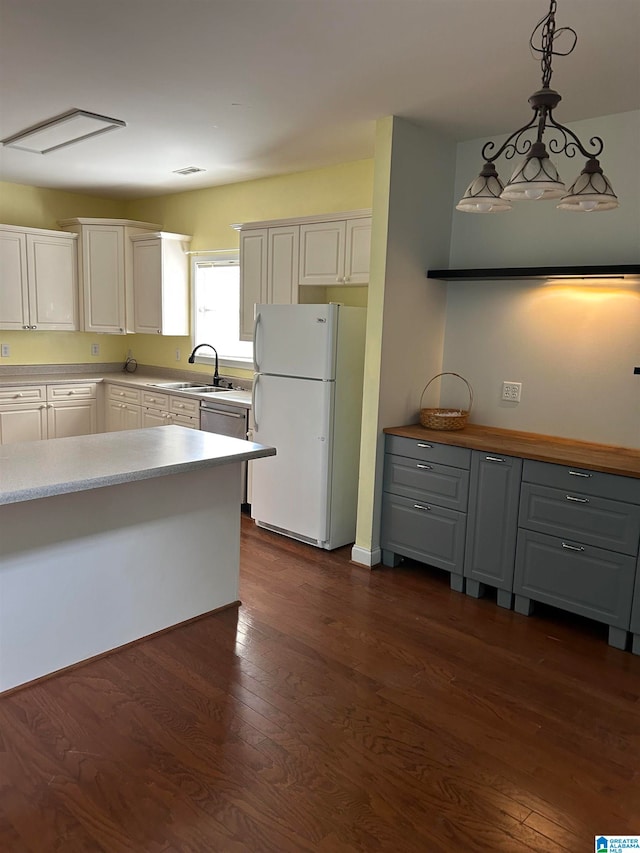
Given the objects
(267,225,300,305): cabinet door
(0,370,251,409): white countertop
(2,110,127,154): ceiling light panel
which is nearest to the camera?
(2,110,127,154): ceiling light panel

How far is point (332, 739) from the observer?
2.24 meters

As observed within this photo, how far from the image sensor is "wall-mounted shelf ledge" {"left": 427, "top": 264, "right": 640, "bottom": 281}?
3.06 metres

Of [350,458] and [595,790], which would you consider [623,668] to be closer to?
[595,790]

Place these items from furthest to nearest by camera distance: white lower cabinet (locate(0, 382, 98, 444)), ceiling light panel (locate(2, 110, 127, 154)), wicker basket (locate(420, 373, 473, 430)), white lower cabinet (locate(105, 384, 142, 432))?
white lower cabinet (locate(105, 384, 142, 432)) < white lower cabinet (locate(0, 382, 98, 444)) < wicker basket (locate(420, 373, 473, 430)) < ceiling light panel (locate(2, 110, 127, 154))

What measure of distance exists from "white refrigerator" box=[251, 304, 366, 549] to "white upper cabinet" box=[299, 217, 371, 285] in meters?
0.30

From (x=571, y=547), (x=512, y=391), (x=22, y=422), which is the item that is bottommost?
(x=571, y=547)

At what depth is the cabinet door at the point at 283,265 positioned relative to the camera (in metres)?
4.38

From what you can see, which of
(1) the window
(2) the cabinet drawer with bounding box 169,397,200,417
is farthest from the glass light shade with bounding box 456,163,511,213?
(1) the window

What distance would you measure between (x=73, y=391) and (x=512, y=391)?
390 centimetres

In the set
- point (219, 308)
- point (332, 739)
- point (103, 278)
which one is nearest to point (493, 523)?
point (332, 739)

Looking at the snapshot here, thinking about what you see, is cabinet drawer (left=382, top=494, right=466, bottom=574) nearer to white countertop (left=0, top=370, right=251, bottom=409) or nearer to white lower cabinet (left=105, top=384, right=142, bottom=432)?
white countertop (left=0, top=370, right=251, bottom=409)

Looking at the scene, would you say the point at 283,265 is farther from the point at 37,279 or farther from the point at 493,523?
the point at 37,279

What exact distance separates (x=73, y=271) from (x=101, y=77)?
3114 mm

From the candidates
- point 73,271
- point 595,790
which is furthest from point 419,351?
point 73,271
